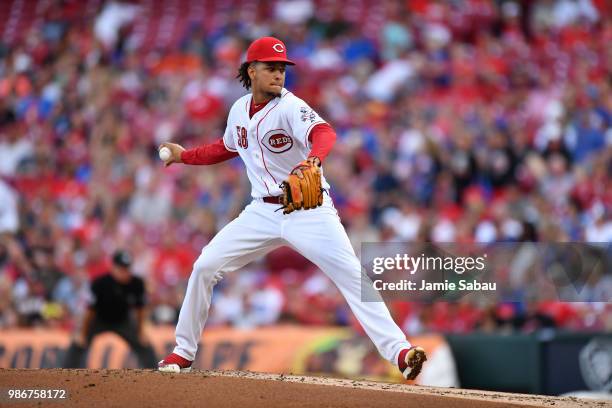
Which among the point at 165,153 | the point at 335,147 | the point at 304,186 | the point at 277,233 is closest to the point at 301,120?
the point at 304,186

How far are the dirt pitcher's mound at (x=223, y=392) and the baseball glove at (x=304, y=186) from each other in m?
0.97

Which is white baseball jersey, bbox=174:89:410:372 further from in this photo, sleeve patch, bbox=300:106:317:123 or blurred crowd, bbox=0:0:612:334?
blurred crowd, bbox=0:0:612:334

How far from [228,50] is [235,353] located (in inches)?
222

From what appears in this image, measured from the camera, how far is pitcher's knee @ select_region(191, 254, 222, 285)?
239 inches

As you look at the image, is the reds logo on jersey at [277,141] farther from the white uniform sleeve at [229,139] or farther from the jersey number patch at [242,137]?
the white uniform sleeve at [229,139]

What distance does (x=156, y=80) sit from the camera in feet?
48.7

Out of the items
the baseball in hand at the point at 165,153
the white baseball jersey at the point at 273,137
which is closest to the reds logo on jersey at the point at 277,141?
the white baseball jersey at the point at 273,137

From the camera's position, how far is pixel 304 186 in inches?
221

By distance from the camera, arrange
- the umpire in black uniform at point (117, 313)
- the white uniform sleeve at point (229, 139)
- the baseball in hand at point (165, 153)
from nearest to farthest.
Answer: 1. the white uniform sleeve at point (229, 139)
2. the baseball in hand at point (165, 153)
3. the umpire in black uniform at point (117, 313)

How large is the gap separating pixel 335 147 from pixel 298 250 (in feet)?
20.2

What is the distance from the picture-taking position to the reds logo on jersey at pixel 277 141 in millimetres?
5974

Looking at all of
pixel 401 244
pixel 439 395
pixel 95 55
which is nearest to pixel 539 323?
pixel 401 244

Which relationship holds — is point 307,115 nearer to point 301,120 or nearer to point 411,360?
point 301,120

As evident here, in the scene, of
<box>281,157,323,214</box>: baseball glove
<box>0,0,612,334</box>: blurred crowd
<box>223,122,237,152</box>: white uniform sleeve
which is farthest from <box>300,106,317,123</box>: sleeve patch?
<box>0,0,612,334</box>: blurred crowd
